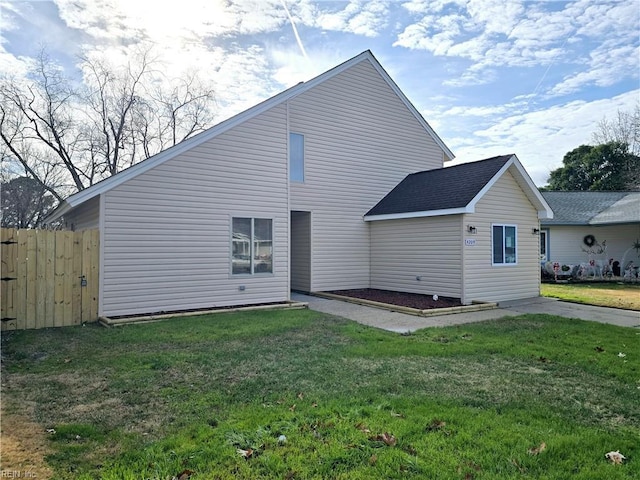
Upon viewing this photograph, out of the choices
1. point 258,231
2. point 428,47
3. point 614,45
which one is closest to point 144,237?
point 258,231

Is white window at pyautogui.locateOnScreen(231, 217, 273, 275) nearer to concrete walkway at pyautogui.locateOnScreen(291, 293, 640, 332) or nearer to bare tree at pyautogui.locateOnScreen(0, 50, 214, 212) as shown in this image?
concrete walkway at pyautogui.locateOnScreen(291, 293, 640, 332)

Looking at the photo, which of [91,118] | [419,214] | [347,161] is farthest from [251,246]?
[91,118]

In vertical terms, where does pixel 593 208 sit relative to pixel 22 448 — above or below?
above

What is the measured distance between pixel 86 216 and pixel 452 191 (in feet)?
33.4

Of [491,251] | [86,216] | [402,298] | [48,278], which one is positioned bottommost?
[402,298]

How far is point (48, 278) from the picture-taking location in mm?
7988

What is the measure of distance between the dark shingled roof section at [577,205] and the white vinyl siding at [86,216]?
19.8 meters

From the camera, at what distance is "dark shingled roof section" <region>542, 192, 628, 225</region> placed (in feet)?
67.6

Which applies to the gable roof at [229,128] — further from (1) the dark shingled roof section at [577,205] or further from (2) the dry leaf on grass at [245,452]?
(1) the dark shingled roof section at [577,205]

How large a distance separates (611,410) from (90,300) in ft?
29.4

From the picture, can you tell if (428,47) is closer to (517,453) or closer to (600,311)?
(600,311)

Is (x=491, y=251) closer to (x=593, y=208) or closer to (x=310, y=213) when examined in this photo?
(x=310, y=213)

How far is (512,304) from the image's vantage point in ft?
37.2

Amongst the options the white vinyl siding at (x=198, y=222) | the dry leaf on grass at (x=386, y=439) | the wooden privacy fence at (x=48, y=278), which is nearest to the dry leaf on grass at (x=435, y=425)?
the dry leaf on grass at (x=386, y=439)
